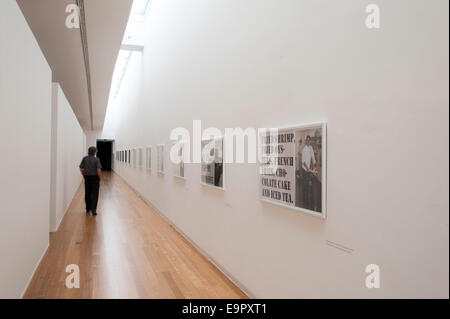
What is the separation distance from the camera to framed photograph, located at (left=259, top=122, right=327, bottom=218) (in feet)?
10.9

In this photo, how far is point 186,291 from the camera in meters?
5.06

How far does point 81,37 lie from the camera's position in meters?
9.91

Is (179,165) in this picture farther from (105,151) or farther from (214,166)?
(105,151)

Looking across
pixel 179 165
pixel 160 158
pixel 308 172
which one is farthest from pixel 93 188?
pixel 308 172

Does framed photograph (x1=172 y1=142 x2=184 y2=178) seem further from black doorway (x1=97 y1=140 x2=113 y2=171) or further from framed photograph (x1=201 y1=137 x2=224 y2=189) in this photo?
black doorway (x1=97 y1=140 x2=113 y2=171)

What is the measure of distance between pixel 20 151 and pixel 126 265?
281cm

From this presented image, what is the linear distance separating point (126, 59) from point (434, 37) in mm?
21925

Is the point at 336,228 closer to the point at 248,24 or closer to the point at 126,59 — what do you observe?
the point at 248,24

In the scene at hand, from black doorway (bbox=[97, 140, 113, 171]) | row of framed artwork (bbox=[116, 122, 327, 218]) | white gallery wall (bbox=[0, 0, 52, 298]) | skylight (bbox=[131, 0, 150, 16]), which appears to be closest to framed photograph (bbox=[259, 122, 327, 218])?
row of framed artwork (bbox=[116, 122, 327, 218])
